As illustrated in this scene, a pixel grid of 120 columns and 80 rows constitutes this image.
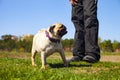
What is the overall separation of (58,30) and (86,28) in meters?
2.13

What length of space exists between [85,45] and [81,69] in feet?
6.59

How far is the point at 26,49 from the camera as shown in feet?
96.1

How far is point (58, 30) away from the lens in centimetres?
780

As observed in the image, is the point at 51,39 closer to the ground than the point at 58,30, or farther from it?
closer to the ground

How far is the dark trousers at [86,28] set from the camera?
31.3 ft

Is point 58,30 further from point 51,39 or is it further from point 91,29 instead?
point 91,29

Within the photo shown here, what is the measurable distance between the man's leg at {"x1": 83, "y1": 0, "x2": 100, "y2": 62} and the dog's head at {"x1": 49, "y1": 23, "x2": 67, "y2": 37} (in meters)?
1.82

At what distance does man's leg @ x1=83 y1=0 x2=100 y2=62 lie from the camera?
31.2 feet

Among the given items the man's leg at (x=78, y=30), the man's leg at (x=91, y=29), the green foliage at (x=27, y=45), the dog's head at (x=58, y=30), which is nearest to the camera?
the dog's head at (x=58, y=30)

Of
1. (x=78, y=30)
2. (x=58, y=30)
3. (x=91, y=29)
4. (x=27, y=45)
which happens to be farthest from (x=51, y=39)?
(x=27, y=45)

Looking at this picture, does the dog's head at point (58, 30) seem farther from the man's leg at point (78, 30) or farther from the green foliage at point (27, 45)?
the green foliage at point (27, 45)

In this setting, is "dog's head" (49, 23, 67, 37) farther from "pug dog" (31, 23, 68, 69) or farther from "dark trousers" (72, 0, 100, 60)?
"dark trousers" (72, 0, 100, 60)

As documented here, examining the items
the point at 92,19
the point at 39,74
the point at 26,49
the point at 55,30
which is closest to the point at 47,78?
the point at 39,74

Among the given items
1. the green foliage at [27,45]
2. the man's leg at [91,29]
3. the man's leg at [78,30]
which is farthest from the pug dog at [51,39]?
the green foliage at [27,45]
